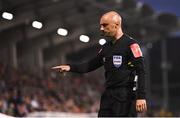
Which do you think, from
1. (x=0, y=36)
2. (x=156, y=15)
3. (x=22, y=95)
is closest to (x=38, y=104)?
(x=22, y=95)

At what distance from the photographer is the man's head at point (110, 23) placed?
18.2 ft

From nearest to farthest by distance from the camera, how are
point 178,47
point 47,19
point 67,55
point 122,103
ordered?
point 122,103 → point 47,19 → point 67,55 → point 178,47

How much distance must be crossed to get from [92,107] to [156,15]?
6.38 meters

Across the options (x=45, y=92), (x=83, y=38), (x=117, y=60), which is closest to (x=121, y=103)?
(x=117, y=60)

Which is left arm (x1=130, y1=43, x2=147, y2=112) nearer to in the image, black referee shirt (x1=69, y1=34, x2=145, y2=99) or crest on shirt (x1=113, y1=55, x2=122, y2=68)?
black referee shirt (x1=69, y1=34, x2=145, y2=99)

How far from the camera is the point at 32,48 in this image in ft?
80.4

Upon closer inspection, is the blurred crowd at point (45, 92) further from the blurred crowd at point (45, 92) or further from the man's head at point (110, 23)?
the man's head at point (110, 23)

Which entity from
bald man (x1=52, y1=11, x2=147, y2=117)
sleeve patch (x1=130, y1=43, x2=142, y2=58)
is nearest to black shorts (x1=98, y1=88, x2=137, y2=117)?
→ bald man (x1=52, y1=11, x2=147, y2=117)

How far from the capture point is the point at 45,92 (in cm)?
1983

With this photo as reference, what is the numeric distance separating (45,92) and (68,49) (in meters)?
8.45

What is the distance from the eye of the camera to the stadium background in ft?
59.3

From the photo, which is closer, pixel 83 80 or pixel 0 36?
pixel 0 36

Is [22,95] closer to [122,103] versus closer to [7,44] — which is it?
[7,44]

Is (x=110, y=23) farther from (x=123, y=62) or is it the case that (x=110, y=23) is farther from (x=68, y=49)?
(x=68, y=49)
